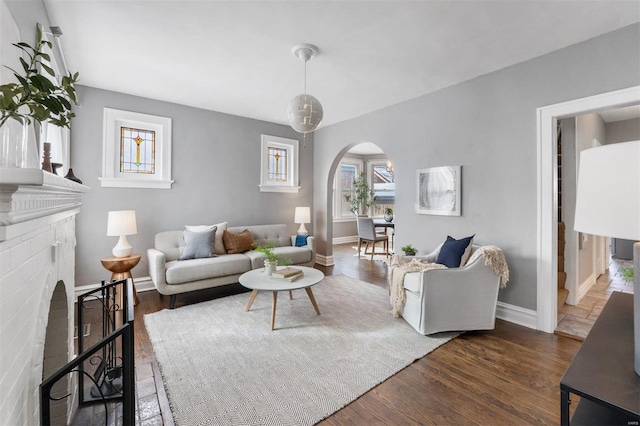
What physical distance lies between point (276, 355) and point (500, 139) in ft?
10.3

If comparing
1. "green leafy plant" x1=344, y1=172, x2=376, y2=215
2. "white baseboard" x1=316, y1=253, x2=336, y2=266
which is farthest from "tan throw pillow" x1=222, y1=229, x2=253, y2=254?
"green leafy plant" x1=344, y1=172, x2=376, y2=215

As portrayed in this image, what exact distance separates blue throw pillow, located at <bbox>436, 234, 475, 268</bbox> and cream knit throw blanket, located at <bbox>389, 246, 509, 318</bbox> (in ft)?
0.30

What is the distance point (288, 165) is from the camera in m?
5.62

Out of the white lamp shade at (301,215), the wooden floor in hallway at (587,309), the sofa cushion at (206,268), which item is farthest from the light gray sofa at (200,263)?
the wooden floor in hallway at (587,309)

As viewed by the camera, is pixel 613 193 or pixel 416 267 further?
pixel 416 267

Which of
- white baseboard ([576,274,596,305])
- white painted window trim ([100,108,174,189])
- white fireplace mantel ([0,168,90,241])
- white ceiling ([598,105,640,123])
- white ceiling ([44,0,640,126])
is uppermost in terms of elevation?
white ceiling ([44,0,640,126])

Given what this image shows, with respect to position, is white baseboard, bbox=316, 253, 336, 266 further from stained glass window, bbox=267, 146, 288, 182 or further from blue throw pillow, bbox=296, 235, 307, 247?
stained glass window, bbox=267, 146, 288, 182

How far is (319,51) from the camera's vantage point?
2.74 m

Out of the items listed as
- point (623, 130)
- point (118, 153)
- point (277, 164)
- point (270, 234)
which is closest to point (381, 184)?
point (277, 164)

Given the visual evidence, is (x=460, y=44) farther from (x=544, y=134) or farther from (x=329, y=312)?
(x=329, y=312)

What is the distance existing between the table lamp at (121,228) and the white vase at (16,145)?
208 centimetres

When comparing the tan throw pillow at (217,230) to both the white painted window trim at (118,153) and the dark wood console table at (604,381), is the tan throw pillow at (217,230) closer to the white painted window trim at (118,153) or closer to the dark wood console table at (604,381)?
the white painted window trim at (118,153)

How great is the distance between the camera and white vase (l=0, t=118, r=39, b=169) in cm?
104

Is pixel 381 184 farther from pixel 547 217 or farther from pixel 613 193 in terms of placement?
pixel 613 193
